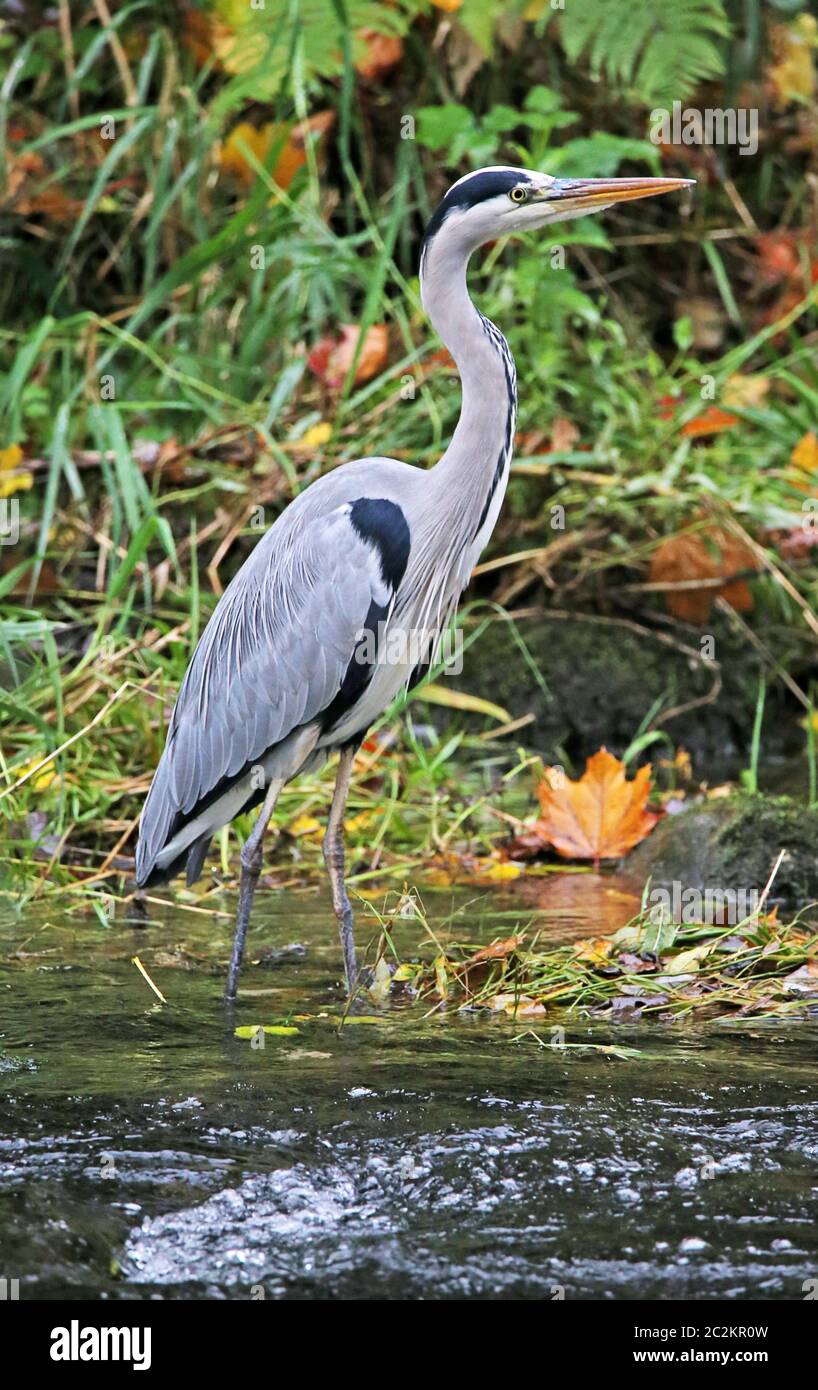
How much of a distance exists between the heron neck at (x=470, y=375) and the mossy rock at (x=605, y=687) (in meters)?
2.34

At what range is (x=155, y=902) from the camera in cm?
520

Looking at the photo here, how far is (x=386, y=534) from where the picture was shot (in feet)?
14.5

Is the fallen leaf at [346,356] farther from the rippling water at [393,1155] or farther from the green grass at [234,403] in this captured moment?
the rippling water at [393,1155]

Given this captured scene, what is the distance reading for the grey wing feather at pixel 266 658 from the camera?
446 centimetres

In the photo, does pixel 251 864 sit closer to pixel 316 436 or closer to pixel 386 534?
pixel 386 534

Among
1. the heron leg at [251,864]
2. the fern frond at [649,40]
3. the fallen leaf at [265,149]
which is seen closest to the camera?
the heron leg at [251,864]

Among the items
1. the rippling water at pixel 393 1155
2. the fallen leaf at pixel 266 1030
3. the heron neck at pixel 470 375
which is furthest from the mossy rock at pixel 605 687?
the fallen leaf at pixel 266 1030

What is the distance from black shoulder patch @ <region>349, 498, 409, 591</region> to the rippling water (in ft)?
3.73

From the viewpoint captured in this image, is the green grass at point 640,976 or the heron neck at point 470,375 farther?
the heron neck at point 470,375

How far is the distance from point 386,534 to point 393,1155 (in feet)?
6.08

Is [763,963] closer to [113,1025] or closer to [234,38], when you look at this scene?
[113,1025]

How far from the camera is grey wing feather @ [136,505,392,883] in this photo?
175 inches

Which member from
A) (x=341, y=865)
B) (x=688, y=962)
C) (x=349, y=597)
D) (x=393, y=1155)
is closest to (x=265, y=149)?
(x=349, y=597)
